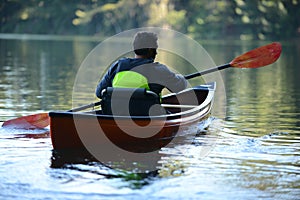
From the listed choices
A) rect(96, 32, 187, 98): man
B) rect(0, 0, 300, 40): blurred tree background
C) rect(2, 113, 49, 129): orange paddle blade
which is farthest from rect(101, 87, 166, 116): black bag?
rect(0, 0, 300, 40): blurred tree background

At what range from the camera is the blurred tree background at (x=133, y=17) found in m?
58.7

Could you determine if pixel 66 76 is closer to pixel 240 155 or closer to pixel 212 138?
pixel 212 138

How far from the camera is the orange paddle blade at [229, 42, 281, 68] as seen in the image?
35.0 feet

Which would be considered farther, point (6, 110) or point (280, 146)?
point (6, 110)

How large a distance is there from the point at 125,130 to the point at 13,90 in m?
7.17

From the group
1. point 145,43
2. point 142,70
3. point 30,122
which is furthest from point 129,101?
point 30,122

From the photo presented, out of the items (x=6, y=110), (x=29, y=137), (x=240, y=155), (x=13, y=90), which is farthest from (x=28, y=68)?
(x=240, y=155)

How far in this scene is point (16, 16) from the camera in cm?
6269

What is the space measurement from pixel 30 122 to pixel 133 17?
5242 cm

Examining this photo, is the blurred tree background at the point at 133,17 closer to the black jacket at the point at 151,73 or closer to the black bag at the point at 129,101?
the black jacket at the point at 151,73

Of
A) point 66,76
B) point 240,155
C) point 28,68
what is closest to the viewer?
point 240,155

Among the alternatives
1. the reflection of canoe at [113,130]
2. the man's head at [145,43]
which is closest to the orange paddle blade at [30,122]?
the reflection of canoe at [113,130]

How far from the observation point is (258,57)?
35.6 ft

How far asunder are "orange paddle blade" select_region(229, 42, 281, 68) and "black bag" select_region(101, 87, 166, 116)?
287 centimetres
